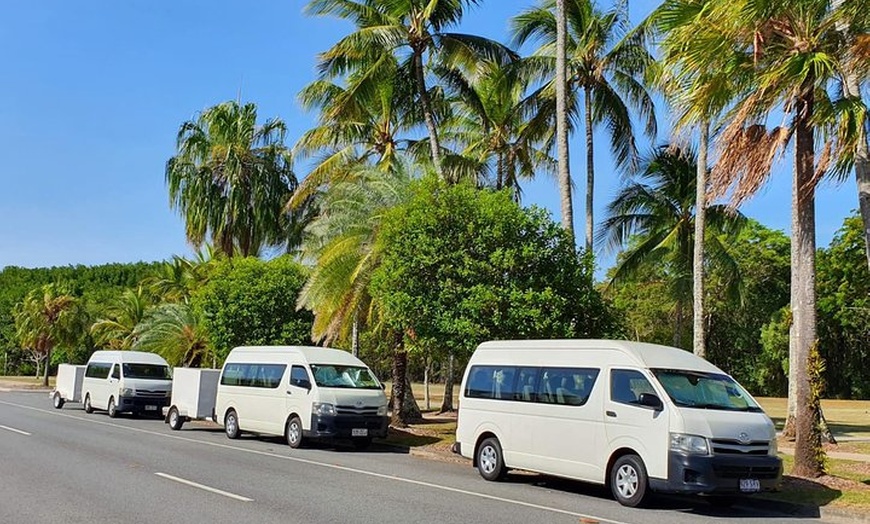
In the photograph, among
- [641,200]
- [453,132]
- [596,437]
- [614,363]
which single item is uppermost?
[453,132]

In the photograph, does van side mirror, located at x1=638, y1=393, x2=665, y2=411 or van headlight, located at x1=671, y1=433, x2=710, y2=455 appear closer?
van headlight, located at x1=671, y1=433, x2=710, y2=455

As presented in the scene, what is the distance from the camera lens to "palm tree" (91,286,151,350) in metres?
47.6

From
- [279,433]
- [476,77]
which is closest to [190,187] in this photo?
[476,77]

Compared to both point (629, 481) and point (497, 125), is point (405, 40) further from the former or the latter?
point (629, 481)

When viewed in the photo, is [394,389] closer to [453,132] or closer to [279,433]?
[279,433]

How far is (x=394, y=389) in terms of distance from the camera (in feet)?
78.3

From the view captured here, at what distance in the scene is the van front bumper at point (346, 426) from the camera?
17.9m

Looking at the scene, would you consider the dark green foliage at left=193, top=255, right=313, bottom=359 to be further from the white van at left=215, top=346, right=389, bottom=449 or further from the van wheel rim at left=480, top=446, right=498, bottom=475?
the van wheel rim at left=480, top=446, right=498, bottom=475

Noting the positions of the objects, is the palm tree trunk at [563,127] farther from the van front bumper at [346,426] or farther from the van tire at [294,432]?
the van tire at [294,432]

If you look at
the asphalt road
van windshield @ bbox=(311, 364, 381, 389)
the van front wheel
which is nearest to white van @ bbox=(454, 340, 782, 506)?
the asphalt road

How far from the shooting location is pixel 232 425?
2097cm

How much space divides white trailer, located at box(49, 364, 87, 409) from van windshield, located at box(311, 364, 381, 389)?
53.8 ft

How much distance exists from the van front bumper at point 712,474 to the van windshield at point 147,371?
21645mm

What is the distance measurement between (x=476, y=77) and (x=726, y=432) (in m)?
16.5
